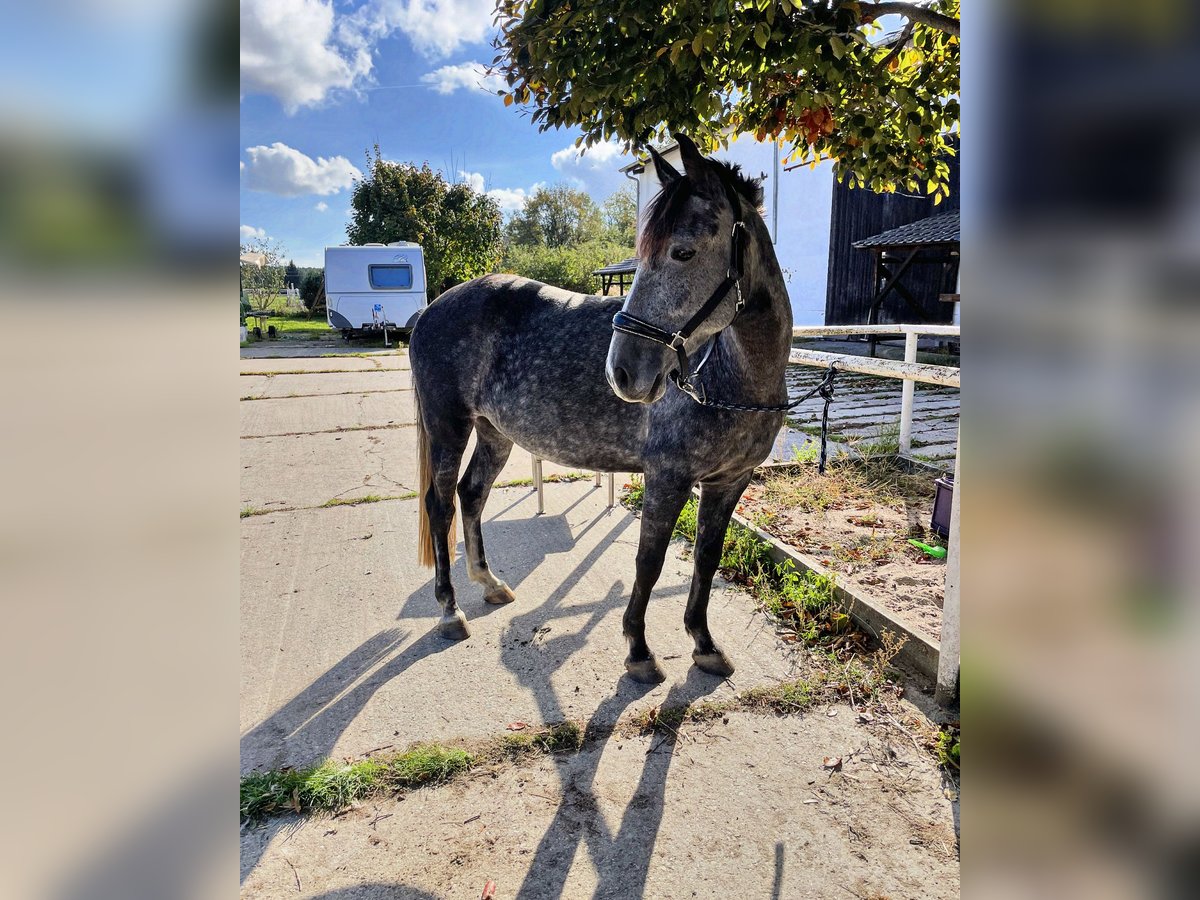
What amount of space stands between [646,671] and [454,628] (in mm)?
1010

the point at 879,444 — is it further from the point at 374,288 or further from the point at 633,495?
the point at 374,288

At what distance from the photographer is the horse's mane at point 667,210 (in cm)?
213

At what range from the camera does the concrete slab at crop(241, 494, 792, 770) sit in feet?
8.37

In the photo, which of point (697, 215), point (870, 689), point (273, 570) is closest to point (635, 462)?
point (697, 215)

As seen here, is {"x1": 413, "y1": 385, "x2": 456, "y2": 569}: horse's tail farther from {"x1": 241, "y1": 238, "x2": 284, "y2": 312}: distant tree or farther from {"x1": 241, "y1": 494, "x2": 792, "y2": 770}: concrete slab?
{"x1": 241, "y1": 238, "x2": 284, "y2": 312}: distant tree

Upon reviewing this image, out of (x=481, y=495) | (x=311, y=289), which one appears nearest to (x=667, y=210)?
(x=481, y=495)

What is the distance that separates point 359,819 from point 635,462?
67.8 inches

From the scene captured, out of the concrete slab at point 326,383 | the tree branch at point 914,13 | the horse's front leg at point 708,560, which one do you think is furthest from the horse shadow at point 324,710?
the concrete slab at point 326,383

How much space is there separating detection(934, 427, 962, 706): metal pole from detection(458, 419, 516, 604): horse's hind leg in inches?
83.2

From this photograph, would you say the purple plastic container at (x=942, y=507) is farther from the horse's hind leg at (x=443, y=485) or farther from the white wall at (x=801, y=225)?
the white wall at (x=801, y=225)

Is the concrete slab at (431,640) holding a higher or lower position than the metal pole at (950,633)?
lower

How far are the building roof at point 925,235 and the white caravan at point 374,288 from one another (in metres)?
13.4

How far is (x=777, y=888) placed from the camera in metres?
1.81
